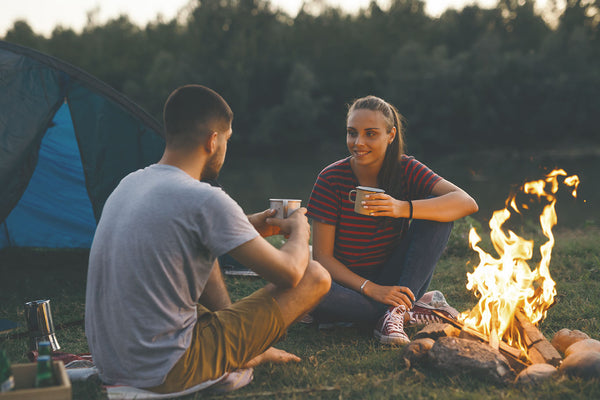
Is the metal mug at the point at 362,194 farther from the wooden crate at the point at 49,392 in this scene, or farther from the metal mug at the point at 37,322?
the metal mug at the point at 37,322

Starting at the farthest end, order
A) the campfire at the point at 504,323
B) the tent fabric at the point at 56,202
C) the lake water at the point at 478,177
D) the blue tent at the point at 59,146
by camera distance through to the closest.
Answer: the lake water at the point at 478,177, the tent fabric at the point at 56,202, the blue tent at the point at 59,146, the campfire at the point at 504,323

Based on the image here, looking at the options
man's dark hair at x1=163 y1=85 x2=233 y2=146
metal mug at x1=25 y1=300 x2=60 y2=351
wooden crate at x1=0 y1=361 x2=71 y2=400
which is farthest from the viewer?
metal mug at x1=25 y1=300 x2=60 y2=351

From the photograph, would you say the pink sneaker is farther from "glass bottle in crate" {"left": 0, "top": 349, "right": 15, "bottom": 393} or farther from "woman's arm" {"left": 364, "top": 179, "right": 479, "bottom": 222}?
"glass bottle in crate" {"left": 0, "top": 349, "right": 15, "bottom": 393}

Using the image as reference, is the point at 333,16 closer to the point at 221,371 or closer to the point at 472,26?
the point at 472,26

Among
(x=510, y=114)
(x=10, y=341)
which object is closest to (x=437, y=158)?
(x=510, y=114)

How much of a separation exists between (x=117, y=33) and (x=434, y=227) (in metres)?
50.3

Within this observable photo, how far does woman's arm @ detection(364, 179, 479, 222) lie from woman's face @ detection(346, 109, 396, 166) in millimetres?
404

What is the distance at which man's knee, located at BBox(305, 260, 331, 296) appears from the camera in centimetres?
248

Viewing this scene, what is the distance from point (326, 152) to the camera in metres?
A: 30.8

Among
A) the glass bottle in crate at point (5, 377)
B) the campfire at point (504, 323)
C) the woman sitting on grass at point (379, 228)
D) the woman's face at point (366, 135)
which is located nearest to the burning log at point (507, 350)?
the campfire at point (504, 323)

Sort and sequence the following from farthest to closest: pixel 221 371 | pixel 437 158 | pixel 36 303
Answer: pixel 437 158
pixel 36 303
pixel 221 371

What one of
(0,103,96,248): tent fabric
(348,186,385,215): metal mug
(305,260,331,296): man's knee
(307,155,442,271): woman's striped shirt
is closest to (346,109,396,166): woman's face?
(307,155,442,271): woman's striped shirt

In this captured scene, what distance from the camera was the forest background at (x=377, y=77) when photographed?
29.8 meters

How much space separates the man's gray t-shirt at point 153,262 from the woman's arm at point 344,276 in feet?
4.11
